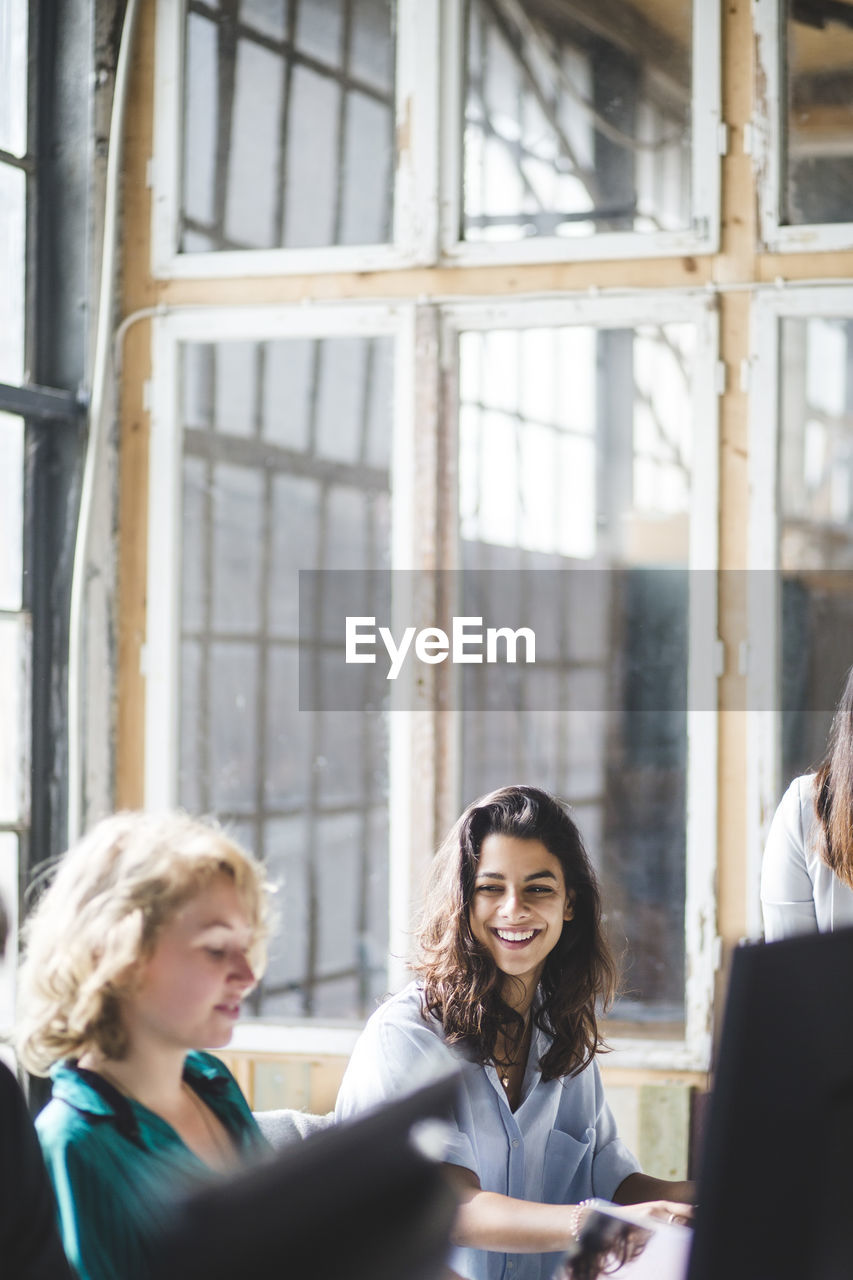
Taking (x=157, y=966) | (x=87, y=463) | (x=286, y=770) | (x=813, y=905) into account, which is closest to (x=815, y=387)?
(x=813, y=905)

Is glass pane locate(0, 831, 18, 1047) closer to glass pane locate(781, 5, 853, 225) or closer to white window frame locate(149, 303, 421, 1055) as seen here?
white window frame locate(149, 303, 421, 1055)

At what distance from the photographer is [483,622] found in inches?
126

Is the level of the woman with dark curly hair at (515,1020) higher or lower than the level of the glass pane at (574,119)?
lower

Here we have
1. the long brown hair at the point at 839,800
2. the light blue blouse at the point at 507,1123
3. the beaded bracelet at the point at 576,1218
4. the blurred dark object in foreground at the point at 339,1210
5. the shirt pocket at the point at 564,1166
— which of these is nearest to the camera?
the blurred dark object in foreground at the point at 339,1210

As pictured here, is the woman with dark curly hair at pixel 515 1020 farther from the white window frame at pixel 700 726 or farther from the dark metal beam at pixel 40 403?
the dark metal beam at pixel 40 403

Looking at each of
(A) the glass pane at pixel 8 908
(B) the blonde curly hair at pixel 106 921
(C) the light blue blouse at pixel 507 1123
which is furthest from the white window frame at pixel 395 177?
(B) the blonde curly hair at pixel 106 921

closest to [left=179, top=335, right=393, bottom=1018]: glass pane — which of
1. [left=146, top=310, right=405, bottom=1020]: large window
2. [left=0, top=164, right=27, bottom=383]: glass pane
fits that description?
[left=146, top=310, right=405, bottom=1020]: large window

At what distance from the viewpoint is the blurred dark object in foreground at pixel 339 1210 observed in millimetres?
575

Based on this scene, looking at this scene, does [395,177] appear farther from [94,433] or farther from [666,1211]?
[666,1211]

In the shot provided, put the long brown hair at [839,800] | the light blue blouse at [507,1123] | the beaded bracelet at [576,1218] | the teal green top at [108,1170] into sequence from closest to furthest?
the teal green top at [108,1170]
the beaded bracelet at [576,1218]
the light blue blouse at [507,1123]
the long brown hair at [839,800]

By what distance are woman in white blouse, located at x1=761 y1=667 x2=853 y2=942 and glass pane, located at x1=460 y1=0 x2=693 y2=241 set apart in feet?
4.76

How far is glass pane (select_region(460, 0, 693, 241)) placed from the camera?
10.2 feet

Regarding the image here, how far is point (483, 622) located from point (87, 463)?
1.05 m

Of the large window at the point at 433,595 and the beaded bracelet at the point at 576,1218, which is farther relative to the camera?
the large window at the point at 433,595
